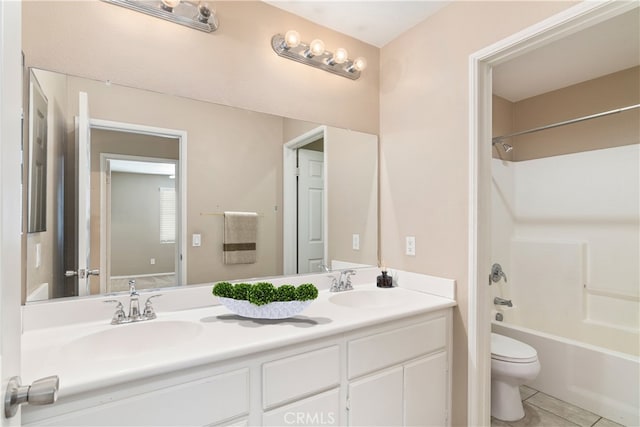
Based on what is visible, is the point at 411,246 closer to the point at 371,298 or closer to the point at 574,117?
the point at 371,298

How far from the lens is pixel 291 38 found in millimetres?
1782

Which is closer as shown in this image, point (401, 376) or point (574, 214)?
point (401, 376)

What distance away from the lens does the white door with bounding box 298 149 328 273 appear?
1974 mm

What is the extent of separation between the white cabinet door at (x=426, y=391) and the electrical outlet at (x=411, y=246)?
583 millimetres

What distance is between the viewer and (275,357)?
3.81 ft

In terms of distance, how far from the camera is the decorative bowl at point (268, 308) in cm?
131

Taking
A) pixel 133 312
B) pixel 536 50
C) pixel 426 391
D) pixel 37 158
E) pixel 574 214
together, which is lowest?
pixel 426 391

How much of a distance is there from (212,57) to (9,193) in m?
1.32

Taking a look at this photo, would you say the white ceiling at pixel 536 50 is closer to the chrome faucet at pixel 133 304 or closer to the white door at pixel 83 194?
the white door at pixel 83 194

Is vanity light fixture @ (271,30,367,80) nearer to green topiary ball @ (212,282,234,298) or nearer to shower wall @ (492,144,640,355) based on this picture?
green topiary ball @ (212,282,234,298)

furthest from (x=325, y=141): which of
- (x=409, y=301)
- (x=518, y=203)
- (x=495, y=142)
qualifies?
(x=518, y=203)

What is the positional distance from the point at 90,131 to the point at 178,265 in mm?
701

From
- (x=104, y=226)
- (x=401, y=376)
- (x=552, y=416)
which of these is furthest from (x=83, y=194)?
(x=552, y=416)

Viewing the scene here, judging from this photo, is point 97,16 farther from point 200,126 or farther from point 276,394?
point 276,394
